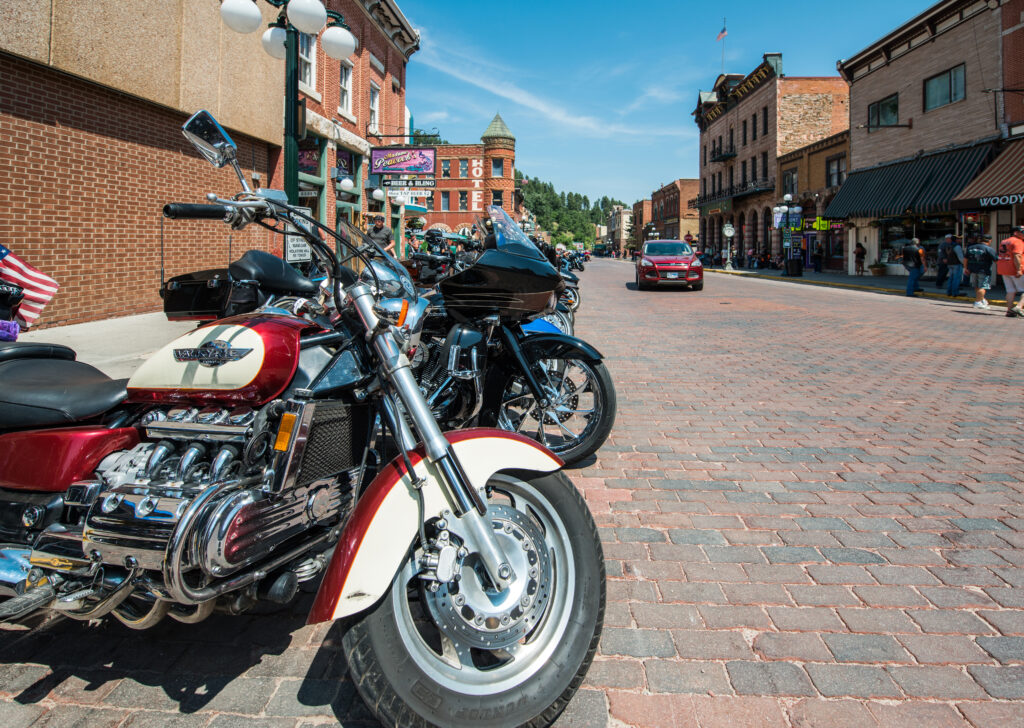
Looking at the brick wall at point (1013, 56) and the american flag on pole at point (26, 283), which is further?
the brick wall at point (1013, 56)

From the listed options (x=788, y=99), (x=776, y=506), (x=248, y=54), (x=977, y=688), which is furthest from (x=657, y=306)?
(x=788, y=99)

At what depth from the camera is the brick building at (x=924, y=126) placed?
22.0 m

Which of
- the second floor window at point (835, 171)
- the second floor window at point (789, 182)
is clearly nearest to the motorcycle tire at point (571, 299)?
the second floor window at point (835, 171)

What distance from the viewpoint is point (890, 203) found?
26.1 meters

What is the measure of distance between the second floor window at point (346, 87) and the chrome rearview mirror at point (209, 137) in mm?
20106

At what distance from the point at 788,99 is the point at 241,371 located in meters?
47.3

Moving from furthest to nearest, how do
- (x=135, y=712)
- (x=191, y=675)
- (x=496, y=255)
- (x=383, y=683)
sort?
1. (x=496, y=255)
2. (x=191, y=675)
3. (x=135, y=712)
4. (x=383, y=683)

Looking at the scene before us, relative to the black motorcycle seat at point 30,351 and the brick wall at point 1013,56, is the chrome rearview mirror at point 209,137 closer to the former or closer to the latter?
the black motorcycle seat at point 30,351

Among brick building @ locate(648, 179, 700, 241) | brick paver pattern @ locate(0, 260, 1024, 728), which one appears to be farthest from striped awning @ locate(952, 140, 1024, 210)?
brick building @ locate(648, 179, 700, 241)

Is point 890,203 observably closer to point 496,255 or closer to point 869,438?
point 869,438

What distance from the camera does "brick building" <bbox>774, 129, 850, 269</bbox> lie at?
112ft

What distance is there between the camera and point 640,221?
108 m

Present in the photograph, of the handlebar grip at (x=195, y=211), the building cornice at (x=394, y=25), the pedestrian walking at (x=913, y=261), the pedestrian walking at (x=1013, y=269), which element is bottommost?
the handlebar grip at (x=195, y=211)

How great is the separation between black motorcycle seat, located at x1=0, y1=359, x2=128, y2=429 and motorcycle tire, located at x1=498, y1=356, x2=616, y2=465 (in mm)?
2273
